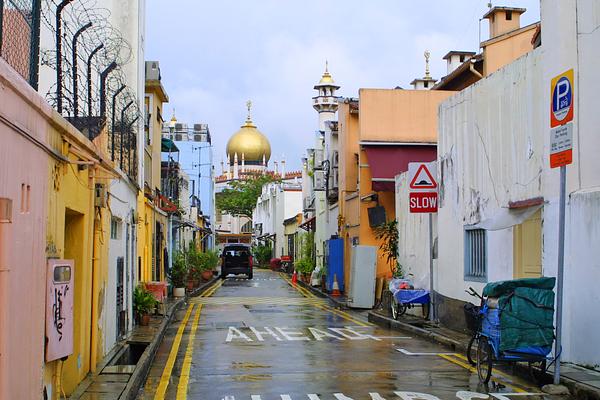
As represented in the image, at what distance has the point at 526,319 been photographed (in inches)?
412

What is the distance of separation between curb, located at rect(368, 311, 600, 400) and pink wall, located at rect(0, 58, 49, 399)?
6251mm

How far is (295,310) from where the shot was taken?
25.2m

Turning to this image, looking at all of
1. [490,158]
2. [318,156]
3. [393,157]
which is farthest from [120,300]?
[318,156]

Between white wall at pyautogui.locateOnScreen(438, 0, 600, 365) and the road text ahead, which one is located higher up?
white wall at pyautogui.locateOnScreen(438, 0, 600, 365)

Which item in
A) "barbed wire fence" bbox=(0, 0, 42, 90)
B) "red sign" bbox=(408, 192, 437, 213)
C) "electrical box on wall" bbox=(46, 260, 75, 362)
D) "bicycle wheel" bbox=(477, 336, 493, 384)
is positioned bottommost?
"bicycle wheel" bbox=(477, 336, 493, 384)

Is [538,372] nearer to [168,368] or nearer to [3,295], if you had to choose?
[168,368]

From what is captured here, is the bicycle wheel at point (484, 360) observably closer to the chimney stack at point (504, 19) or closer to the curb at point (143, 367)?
the curb at point (143, 367)

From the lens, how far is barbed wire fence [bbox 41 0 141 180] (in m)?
9.30

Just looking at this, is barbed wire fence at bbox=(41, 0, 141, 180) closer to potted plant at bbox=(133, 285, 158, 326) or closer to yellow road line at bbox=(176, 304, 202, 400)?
potted plant at bbox=(133, 285, 158, 326)

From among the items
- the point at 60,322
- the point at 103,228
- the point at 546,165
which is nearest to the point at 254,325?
the point at 103,228

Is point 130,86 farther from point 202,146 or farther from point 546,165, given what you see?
point 202,146

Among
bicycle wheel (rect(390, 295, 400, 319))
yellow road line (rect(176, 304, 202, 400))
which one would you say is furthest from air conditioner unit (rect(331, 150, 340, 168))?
yellow road line (rect(176, 304, 202, 400))

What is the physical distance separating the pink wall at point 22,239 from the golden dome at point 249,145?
104 m

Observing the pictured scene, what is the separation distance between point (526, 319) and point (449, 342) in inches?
185
